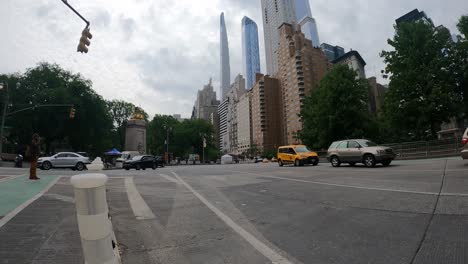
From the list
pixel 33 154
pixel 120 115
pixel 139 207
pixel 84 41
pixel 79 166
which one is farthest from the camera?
pixel 120 115

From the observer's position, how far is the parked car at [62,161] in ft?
78.7

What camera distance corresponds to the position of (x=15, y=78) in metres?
42.4

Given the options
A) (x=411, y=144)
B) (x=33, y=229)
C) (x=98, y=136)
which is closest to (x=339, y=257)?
(x=33, y=229)

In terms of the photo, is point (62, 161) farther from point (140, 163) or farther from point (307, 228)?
point (307, 228)

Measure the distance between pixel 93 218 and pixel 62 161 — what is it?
27161 millimetres

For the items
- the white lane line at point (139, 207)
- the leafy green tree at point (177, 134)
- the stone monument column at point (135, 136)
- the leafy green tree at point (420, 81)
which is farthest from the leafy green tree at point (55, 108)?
the leafy green tree at point (420, 81)

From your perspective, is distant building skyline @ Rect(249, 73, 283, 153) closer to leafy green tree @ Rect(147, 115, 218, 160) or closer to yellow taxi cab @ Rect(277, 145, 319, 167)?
leafy green tree @ Rect(147, 115, 218, 160)

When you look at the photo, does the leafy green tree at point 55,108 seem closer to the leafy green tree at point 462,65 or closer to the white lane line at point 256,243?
the white lane line at point 256,243

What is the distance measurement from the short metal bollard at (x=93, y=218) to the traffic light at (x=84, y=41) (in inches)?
545

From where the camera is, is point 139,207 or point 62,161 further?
point 62,161

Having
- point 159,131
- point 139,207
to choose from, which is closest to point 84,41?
point 139,207

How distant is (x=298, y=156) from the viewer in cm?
2325

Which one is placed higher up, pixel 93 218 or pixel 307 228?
pixel 93 218

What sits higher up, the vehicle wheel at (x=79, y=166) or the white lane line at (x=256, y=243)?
the vehicle wheel at (x=79, y=166)
